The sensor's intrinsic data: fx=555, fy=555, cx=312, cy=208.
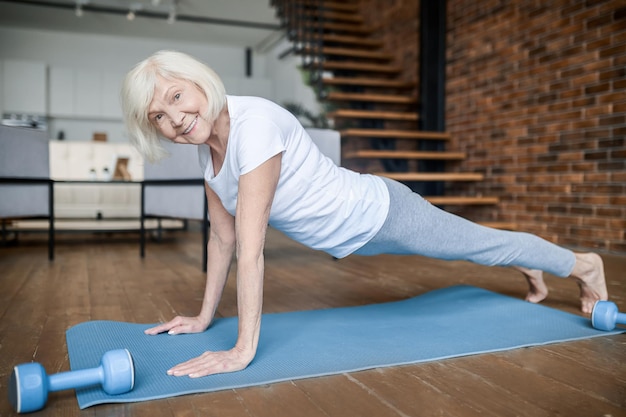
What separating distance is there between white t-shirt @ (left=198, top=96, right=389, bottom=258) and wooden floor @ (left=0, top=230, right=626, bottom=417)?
0.39 meters

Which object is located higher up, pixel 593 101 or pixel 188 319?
pixel 593 101

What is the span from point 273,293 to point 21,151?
186cm

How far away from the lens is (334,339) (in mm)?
1530

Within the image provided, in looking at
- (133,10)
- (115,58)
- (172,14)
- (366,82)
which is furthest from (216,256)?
(115,58)

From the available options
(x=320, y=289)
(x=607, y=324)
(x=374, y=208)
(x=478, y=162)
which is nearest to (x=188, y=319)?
(x=374, y=208)

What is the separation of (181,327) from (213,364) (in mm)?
365

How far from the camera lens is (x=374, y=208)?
58.6 inches

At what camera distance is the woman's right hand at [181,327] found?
1554mm

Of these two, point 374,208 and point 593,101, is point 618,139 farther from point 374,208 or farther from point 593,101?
point 374,208

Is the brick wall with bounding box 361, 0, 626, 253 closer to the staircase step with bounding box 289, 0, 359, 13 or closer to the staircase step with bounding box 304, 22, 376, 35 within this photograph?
the staircase step with bounding box 304, 22, 376, 35

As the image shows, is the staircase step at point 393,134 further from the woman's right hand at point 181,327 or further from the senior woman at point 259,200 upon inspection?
the woman's right hand at point 181,327

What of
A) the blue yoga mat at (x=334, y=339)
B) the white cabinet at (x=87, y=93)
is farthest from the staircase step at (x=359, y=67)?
the white cabinet at (x=87, y=93)

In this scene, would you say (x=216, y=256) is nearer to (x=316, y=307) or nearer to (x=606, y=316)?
(x=316, y=307)

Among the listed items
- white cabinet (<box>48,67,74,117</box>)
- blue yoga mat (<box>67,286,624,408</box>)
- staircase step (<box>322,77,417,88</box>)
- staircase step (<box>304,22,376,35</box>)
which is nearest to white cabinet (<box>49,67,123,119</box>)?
white cabinet (<box>48,67,74,117</box>)
